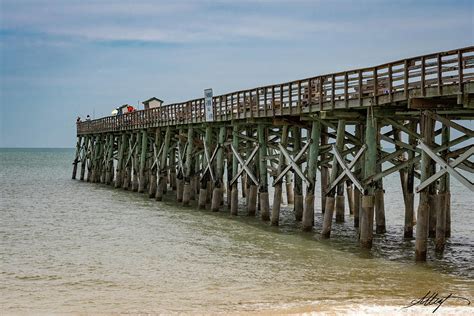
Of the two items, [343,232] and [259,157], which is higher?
[259,157]

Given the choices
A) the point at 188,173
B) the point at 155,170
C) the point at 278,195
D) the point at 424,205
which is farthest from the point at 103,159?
the point at 424,205

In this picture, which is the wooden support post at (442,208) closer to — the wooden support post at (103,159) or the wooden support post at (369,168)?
the wooden support post at (369,168)

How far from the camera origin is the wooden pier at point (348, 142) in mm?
14984

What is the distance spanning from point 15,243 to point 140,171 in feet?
54.8

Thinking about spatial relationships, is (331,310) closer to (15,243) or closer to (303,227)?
(303,227)

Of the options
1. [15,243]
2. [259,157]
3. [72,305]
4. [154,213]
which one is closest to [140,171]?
[154,213]

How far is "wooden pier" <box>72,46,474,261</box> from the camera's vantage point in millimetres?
14984

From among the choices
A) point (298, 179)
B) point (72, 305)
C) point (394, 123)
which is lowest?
point (72, 305)

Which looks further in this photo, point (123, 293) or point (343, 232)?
point (343, 232)

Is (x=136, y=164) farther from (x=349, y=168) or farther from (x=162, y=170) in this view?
(x=349, y=168)

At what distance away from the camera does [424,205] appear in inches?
591

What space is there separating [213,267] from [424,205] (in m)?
4.86

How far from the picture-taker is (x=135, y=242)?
19.7m

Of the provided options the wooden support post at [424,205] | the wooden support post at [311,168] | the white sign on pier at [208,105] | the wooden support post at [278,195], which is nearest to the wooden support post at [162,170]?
the white sign on pier at [208,105]
